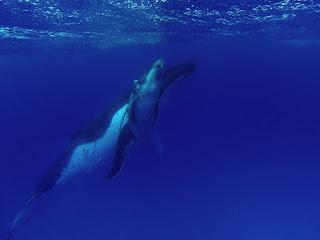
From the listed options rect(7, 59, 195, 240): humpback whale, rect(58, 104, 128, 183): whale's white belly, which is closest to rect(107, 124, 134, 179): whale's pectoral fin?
rect(7, 59, 195, 240): humpback whale

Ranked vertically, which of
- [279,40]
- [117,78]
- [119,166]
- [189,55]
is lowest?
[117,78]

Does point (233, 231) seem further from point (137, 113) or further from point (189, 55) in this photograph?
point (137, 113)

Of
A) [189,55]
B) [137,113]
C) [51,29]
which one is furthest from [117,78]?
[137,113]

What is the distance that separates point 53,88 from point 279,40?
44760 mm

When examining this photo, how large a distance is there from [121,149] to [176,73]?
5.19ft

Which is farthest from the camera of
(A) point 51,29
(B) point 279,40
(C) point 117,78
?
(C) point 117,78

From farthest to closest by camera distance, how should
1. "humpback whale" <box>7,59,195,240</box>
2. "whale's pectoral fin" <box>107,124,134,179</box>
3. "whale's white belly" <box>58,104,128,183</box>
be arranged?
"whale's white belly" <box>58,104,128,183</box>, "humpback whale" <box>7,59,195,240</box>, "whale's pectoral fin" <box>107,124,134,179</box>

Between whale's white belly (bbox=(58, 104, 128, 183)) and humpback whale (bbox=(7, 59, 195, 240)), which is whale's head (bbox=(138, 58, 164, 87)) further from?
whale's white belly (bbox=(58, 104, 128, 183))

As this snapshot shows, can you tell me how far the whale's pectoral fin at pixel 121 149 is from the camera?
6.53 metres

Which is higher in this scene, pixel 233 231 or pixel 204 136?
pixel 204 136

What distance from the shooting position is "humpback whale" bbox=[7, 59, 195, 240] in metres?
6.72

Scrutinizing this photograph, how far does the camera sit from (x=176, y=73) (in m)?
6.81

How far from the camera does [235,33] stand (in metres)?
29.0

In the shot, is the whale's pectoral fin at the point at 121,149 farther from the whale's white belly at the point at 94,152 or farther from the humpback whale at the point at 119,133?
the whale's white belly at the point at 94,152
